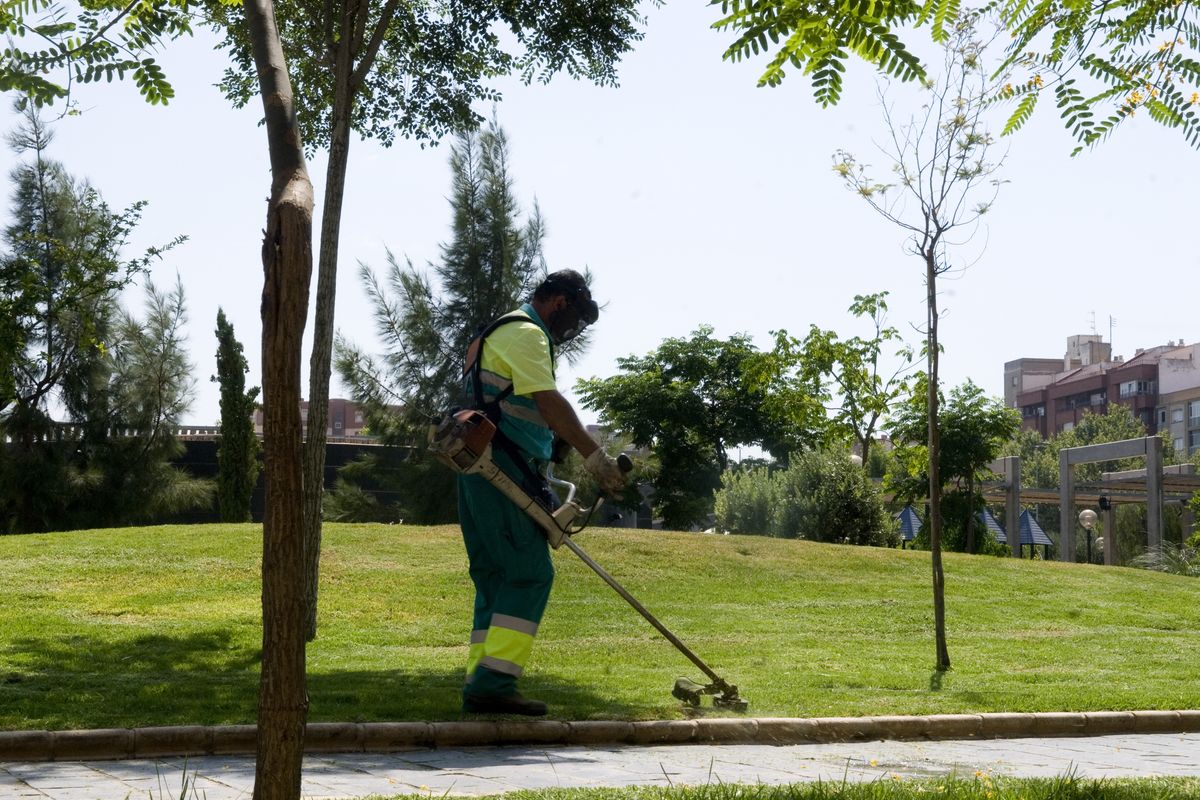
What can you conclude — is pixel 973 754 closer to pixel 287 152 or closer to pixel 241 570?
pixel 287 152

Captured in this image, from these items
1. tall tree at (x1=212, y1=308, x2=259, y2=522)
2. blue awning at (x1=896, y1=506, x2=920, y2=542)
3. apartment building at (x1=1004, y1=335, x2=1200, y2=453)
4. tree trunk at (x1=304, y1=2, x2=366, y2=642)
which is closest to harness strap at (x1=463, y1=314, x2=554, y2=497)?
tree trunk at (x1=304, y1=2, x2=366, y2=642)

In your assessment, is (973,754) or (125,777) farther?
(973,754)

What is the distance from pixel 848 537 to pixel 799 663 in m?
22.8

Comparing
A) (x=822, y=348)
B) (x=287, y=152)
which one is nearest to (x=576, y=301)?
(x=287, y=152)

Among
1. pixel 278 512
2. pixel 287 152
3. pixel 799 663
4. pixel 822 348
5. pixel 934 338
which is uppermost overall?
pixel 822 348

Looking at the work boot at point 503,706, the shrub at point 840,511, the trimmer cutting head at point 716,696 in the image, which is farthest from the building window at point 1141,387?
the work boot at point 503,706

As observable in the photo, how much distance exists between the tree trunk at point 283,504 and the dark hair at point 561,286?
3913 mm

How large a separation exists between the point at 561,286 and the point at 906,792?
3.49 metres

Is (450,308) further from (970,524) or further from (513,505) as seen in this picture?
(513,505)

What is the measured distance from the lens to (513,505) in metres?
6.77

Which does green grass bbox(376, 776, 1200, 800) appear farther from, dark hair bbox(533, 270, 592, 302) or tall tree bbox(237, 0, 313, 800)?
dark hair bbox(533, 270, 592, 302)

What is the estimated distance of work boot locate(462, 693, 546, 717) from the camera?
6.71 m

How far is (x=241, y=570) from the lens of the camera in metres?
16.6

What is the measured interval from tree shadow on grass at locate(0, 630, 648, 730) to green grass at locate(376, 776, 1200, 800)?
212 cm
